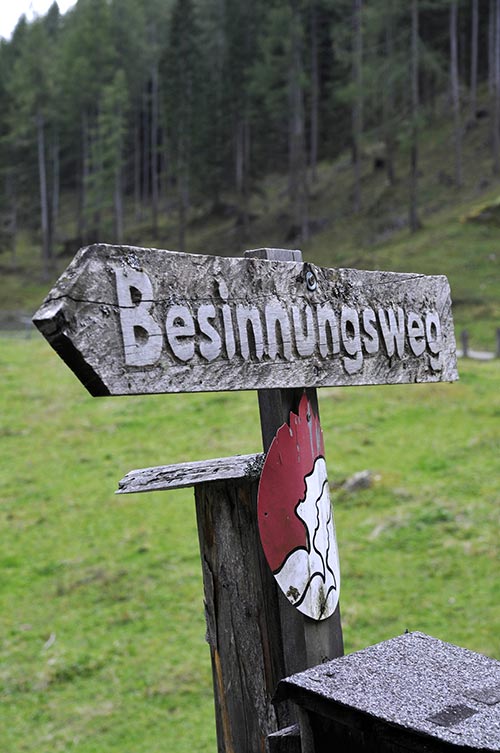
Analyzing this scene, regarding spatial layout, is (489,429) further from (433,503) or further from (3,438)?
(3,438)

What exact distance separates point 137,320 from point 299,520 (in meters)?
0.79

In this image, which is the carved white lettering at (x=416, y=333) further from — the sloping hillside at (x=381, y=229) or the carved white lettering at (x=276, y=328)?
the sloping hillside at (x=381, y=229)

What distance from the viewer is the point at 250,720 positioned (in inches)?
98.0

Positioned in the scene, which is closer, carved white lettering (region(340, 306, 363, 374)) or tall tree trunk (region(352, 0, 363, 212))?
carved white lettering (region(340, 306, 363, 374))

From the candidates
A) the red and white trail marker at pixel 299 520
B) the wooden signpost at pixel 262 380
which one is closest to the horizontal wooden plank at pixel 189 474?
the wooden signpost at pixel 262 380

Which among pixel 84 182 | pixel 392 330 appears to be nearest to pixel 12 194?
pixel 84 182

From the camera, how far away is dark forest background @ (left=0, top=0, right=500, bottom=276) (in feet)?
118

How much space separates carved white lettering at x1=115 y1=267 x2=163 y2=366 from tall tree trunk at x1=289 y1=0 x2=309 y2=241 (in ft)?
110

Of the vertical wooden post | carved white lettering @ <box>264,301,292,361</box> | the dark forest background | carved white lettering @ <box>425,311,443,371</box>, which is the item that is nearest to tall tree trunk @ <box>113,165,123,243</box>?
the dark forest background

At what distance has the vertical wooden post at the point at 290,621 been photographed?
2379 mm

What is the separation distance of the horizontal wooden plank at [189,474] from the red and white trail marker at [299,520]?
126 mm

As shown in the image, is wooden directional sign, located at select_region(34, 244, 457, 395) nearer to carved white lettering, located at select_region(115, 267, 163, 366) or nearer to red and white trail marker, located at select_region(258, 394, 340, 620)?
carved white lettering, located at select_region(115, 267, 163, 366)

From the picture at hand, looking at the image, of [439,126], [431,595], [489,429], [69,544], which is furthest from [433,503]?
[439,126]

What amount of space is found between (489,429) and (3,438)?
7648mm
